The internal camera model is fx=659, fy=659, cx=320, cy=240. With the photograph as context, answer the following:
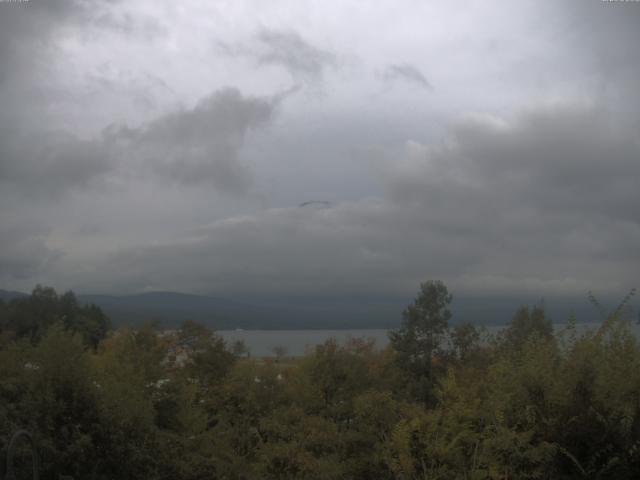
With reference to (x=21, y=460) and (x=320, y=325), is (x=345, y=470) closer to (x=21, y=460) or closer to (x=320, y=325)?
(x=21, y=460)

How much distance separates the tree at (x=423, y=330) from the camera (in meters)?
30.4

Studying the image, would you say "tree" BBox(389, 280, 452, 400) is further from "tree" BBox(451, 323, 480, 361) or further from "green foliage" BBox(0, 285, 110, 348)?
"green foliage" BBox(0, 285, 110, 348)

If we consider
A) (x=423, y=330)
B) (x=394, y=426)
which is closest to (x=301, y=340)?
(x=423, y=330)

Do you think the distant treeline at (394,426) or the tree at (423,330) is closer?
the distant treeline at (394,426)

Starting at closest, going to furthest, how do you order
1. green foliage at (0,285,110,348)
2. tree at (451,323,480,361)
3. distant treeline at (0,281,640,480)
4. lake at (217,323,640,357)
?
A: distant treeline at (0,281,640,480) < lake at (217,323,640,357) < tree at (451,323,480,361) < green foliage at (0,285,110,348)

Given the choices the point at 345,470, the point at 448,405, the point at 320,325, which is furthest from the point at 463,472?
the point at 320,325

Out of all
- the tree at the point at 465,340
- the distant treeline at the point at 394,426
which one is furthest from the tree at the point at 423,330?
the distant treeline at the point at 394,426

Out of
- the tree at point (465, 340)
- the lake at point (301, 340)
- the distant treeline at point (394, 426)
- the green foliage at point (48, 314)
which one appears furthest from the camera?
the green foliage at point (48, 314)

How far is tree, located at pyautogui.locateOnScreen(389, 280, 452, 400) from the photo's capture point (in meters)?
30.4

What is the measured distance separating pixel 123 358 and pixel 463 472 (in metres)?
13.1

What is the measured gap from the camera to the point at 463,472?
351 inches

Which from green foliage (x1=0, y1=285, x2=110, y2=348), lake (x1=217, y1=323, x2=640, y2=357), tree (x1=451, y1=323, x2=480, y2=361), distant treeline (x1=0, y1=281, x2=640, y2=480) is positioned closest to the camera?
distant treeline (x1=0, y1=281, x2=640, y2=480)

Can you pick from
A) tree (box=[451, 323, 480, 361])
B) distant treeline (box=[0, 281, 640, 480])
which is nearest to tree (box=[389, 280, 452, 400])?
tree (box=[451, 323, 480, 361])

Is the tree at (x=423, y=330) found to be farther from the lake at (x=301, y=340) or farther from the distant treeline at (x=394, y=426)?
the distant treeline at (x=394, y=426)
